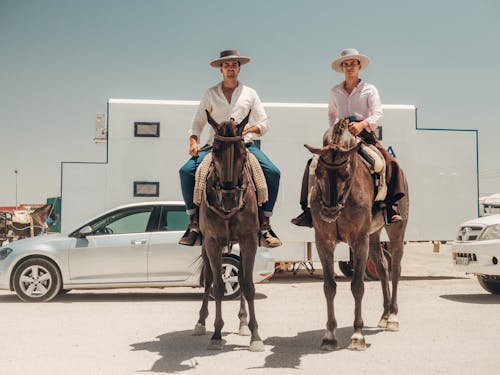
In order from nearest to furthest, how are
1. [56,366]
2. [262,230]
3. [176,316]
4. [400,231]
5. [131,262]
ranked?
1. [56,366]
2. [262,230]
3. [400,231]
4. [176,316]
5. [131,262]

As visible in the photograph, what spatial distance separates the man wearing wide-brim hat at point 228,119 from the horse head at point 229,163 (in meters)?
0.94

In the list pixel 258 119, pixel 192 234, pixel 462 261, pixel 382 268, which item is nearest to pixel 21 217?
pixel 462 261

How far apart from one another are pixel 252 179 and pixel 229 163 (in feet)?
3.06

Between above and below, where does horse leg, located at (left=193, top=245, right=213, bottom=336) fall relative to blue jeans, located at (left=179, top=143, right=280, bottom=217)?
below

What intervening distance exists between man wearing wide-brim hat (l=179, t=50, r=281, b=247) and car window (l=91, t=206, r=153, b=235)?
13.5ft

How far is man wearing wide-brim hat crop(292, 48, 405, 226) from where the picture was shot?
726 cm

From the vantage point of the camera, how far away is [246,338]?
7191 mm

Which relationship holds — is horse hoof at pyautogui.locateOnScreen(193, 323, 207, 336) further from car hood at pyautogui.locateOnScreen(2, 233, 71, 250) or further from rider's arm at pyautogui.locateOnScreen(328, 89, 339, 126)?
car hood at pyautogui.locateOnScreen(2, 233, 71, 250)

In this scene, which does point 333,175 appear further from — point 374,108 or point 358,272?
point 374,108

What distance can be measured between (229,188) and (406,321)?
373 centimetres

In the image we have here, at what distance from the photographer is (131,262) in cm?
1082

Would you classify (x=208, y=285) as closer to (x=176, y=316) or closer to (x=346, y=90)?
(x=176, y=316)

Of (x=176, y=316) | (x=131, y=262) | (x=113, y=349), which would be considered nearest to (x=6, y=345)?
(x=113, y=349)

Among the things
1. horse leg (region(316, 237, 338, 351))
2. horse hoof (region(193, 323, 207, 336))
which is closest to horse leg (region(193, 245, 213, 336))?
horse hoof (region(193, 323, 207, 336))
